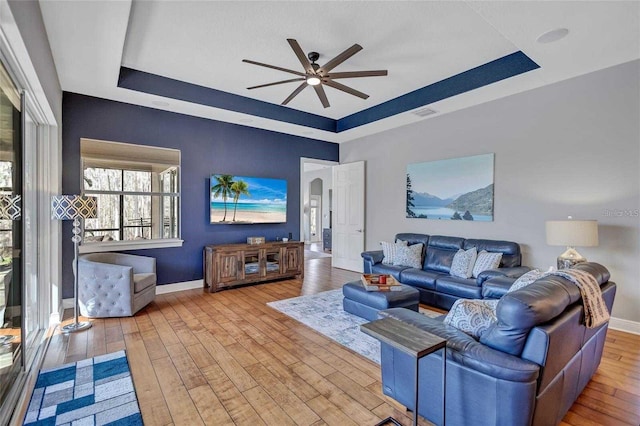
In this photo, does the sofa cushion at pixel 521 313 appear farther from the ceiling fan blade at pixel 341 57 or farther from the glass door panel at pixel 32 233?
the glass door panel at pixel 32 233

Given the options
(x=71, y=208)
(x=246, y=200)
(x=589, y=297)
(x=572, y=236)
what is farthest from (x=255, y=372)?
(x=246, y=200)

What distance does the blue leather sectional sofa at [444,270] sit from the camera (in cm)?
394

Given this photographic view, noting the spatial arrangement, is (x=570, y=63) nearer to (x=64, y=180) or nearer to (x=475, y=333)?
(x=475, y=333)

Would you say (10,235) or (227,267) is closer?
(10,235)

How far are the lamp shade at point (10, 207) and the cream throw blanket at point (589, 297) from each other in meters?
3.82

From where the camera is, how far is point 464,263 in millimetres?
4340

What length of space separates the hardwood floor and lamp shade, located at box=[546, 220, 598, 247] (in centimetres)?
106

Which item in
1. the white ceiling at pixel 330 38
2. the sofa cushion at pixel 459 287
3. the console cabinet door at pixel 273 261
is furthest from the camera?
the console cabinet door at pixel 273 261

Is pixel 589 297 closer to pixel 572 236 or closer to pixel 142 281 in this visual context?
pixel 572 236

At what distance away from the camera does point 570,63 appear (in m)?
3.47

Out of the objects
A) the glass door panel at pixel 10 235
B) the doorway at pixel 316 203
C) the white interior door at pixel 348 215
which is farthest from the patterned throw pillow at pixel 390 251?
the doorway at pixel 316 203

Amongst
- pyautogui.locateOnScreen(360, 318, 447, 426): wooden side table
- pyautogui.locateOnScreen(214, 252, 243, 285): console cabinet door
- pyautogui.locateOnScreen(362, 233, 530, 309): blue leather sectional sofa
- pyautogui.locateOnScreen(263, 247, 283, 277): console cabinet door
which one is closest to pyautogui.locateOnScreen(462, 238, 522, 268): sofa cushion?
pyautogui.locateOnScreen(362, 233, 530, 309): blue leather sectional sofa

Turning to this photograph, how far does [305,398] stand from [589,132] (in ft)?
14.4

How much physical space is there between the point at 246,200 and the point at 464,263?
12.7ft
